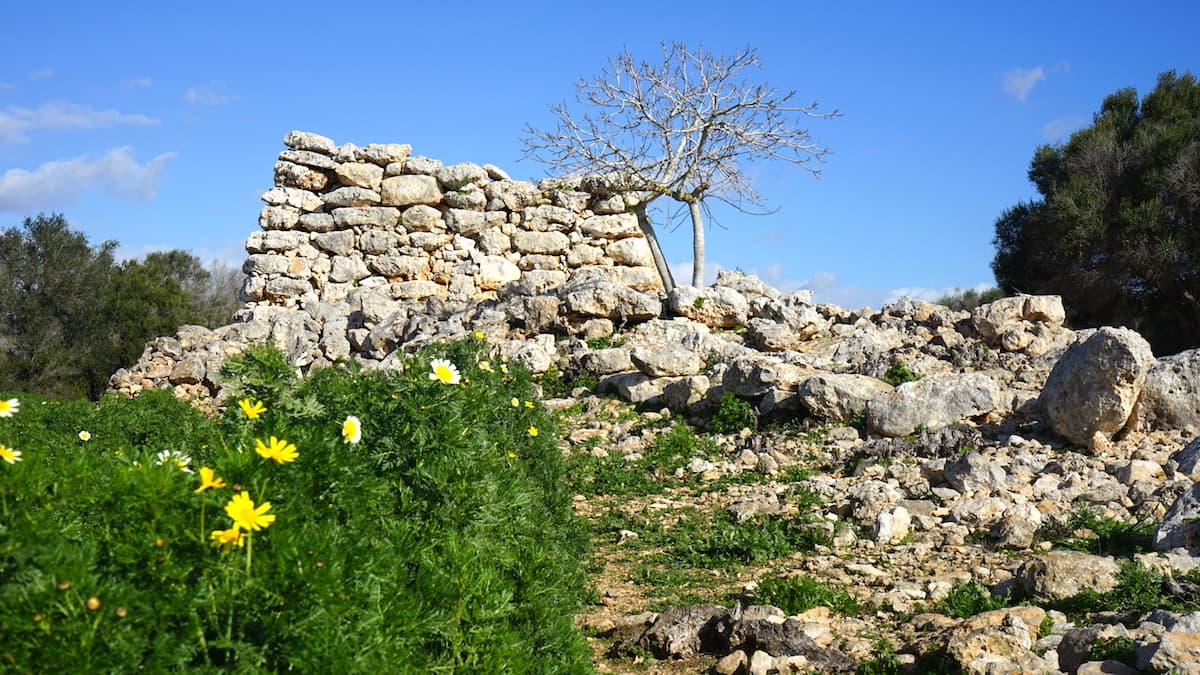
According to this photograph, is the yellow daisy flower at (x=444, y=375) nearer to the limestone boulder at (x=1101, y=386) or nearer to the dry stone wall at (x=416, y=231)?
the limestone boulder at (x=1101, y=386)

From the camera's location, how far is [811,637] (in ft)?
16.7

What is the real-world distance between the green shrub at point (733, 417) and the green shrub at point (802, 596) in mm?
4744

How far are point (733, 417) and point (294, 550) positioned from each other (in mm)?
8833

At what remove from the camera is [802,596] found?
5.72m

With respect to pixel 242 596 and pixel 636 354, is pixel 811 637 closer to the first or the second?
pixel 242 596

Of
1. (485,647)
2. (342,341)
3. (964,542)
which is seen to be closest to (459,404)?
(485,647)

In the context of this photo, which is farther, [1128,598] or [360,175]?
[360,175]

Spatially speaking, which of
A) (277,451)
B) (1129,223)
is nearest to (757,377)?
(277,451)

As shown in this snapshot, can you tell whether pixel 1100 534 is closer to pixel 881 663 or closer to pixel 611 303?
pixel 881 663

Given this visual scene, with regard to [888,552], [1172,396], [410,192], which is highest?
[410,192]

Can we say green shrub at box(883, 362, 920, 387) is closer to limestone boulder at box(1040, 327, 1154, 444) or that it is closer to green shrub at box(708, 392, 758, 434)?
green shrub at box(708, 392, 758, 434)

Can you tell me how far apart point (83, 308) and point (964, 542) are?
2205 centimetres

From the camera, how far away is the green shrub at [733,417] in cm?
1070

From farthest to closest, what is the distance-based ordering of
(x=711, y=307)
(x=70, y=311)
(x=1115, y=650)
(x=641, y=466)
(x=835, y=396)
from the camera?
(x=70, y=311)
(x=711, y=307)
(x=835, y=396)
(x=641, y=466)
(x=1115, y=650)
